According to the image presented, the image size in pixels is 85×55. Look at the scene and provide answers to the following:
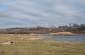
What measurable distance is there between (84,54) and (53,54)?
4.19 metres

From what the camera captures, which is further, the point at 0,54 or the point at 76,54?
the point at 76,54

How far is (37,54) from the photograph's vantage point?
3061 centimetres

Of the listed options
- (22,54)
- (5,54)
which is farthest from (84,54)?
(5,54)

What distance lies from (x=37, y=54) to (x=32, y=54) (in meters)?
0.65

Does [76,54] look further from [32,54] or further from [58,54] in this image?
[32,54]

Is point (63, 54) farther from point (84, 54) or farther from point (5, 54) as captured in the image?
point (5, 54)

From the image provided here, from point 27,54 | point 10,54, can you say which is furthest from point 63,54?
point 10,54

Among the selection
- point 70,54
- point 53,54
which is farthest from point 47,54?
point 70,54

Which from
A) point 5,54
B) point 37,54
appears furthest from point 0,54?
point 37,54

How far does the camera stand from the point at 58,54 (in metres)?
31.1

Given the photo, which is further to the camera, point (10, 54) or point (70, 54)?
point (70, 54)

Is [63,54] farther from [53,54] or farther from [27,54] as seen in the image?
[27,54]

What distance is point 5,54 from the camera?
1163 inches

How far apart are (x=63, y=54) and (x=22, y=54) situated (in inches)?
217
